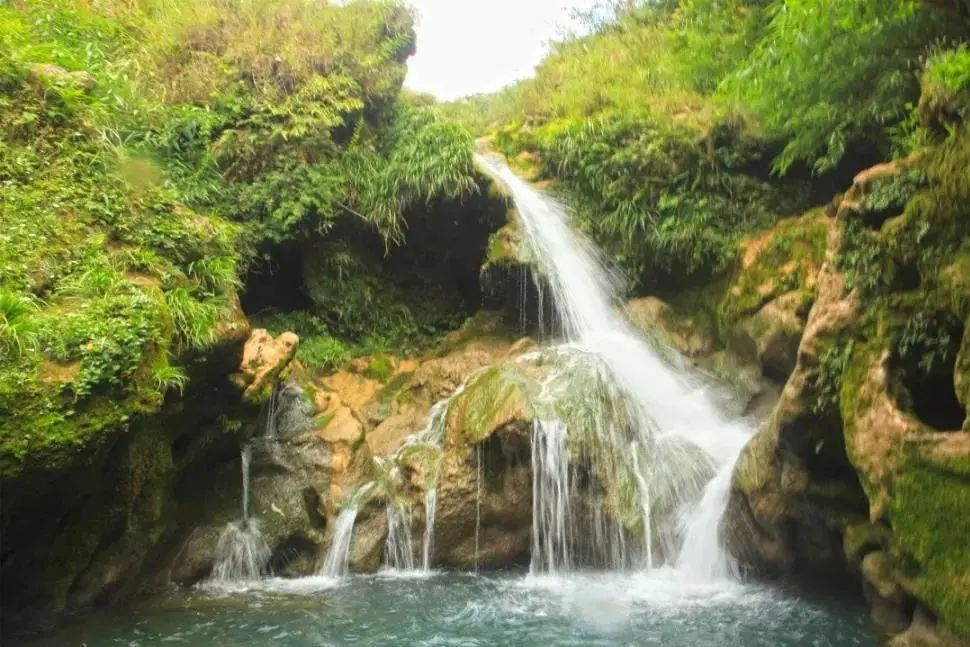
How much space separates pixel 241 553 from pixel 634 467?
5.08 meters

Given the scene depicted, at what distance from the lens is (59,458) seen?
509 centimetres

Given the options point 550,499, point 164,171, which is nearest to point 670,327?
point 550,499

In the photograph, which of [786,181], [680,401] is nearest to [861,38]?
[786,181]

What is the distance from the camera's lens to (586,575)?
7.96 meters

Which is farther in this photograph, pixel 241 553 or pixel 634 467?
pixel 634 467

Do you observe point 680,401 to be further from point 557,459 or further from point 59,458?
point 59,458

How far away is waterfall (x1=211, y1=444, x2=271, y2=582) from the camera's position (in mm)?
8195

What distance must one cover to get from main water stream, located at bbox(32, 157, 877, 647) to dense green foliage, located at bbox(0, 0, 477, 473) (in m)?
2.56

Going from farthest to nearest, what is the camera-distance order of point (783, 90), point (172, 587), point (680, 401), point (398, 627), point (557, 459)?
point (680, 401) → point (783, 90) → point (557, 459) → point (172, 587) → point (398, 627)

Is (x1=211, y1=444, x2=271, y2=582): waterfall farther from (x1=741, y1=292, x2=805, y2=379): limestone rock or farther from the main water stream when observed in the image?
(x1=741, y1=292, x2=805, y2=379): limestone rock

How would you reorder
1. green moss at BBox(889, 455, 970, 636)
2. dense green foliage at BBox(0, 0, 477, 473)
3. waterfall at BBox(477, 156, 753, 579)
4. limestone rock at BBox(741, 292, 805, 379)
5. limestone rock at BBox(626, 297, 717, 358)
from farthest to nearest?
limestone rock at BBox(626, 297, 717, 358) < limestone rock at BBox(741, 292, 805, 379) < waterfall at BBox(477, 156, 753, 579) < dense green foliage at BBox(0, 0, 477, 473) < green moss at BBox(889, 455, 970, 636)

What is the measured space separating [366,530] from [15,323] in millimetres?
4718

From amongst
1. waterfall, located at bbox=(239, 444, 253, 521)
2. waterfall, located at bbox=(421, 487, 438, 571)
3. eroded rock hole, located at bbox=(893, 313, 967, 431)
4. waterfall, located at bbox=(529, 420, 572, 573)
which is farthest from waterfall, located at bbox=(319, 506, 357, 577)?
eroded rock hole, located at bbox=(893, 313, 967, 431)

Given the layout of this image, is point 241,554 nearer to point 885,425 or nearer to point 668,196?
point 885,425
